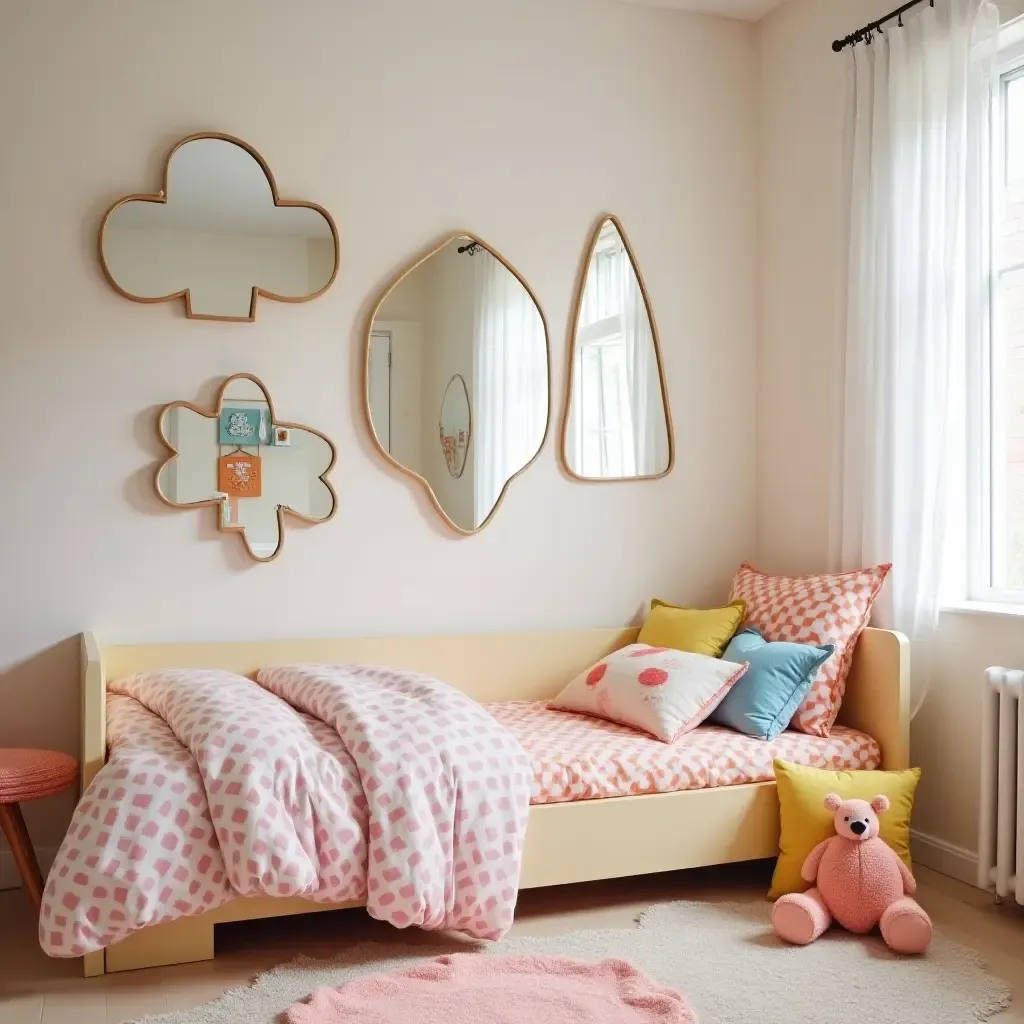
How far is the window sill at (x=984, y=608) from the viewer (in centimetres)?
272

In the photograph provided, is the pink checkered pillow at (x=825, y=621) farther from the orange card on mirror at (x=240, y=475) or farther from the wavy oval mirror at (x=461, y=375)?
the orange card on mirror at (x=240, y=475)

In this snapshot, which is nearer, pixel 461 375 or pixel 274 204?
pixel 274 204

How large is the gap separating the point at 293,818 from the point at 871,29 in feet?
8.24

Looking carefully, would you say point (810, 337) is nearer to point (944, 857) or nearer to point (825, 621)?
point (825, 621)

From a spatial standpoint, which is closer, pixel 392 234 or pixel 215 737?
pixel 215 737

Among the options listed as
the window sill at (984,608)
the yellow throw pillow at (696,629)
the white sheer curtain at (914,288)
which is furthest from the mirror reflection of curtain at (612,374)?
the window sill at (984,608)

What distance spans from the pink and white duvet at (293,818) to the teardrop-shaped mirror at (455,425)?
3.19 ft

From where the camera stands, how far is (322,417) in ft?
10.4

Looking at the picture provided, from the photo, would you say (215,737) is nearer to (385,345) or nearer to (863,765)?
(385,345)

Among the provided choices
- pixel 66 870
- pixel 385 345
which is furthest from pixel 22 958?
pixel 385 345

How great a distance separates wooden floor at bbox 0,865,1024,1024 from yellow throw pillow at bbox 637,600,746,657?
0.59 metres

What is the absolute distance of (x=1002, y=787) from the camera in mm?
2541

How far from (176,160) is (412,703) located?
1571mm

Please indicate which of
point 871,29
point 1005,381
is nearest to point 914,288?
point 1005,381
